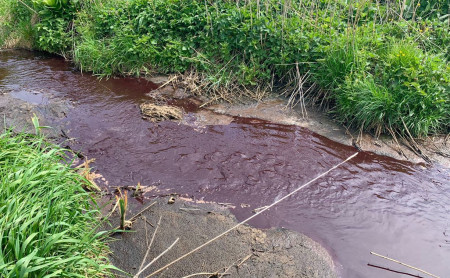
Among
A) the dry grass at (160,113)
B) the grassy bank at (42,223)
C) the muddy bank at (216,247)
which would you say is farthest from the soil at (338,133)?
the grassy bank at (42,223)

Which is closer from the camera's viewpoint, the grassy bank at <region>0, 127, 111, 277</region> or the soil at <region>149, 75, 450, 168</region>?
the grassy bank at <region>0, 127, 111, 277</region>

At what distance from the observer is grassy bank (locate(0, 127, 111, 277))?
94.7 inches

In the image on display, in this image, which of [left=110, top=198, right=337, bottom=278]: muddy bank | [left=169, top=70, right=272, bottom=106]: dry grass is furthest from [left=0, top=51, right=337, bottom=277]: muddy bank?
[left=169, top=70, right=272, bottom=106]: dry grass

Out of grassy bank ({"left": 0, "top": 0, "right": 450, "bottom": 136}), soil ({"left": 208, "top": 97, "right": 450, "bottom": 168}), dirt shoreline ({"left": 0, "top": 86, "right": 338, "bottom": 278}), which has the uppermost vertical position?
grassy bank ({"left": 0, "top": 0, "right": 450, "bottom": 136})

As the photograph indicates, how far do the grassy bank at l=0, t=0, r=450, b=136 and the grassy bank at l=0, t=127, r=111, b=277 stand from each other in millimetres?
3506

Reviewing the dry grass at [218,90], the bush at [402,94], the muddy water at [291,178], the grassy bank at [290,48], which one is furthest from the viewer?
the dry grass at [218,90]

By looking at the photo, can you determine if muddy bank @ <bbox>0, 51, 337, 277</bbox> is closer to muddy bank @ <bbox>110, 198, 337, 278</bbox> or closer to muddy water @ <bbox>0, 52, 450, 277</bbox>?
muddy bank @ <bbox>110, 198, 337, 278</bbox>

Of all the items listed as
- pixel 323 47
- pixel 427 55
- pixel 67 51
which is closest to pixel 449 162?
pixel 427 55

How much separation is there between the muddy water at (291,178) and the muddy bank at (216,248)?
208mm

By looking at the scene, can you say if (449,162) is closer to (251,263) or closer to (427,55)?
(427,55)

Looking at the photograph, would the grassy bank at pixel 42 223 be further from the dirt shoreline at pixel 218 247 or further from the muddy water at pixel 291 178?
the muddy water at pixel 291 178

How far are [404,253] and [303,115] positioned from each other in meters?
2.75

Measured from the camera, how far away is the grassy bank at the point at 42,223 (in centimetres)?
241

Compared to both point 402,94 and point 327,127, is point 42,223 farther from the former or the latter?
point 402,94
